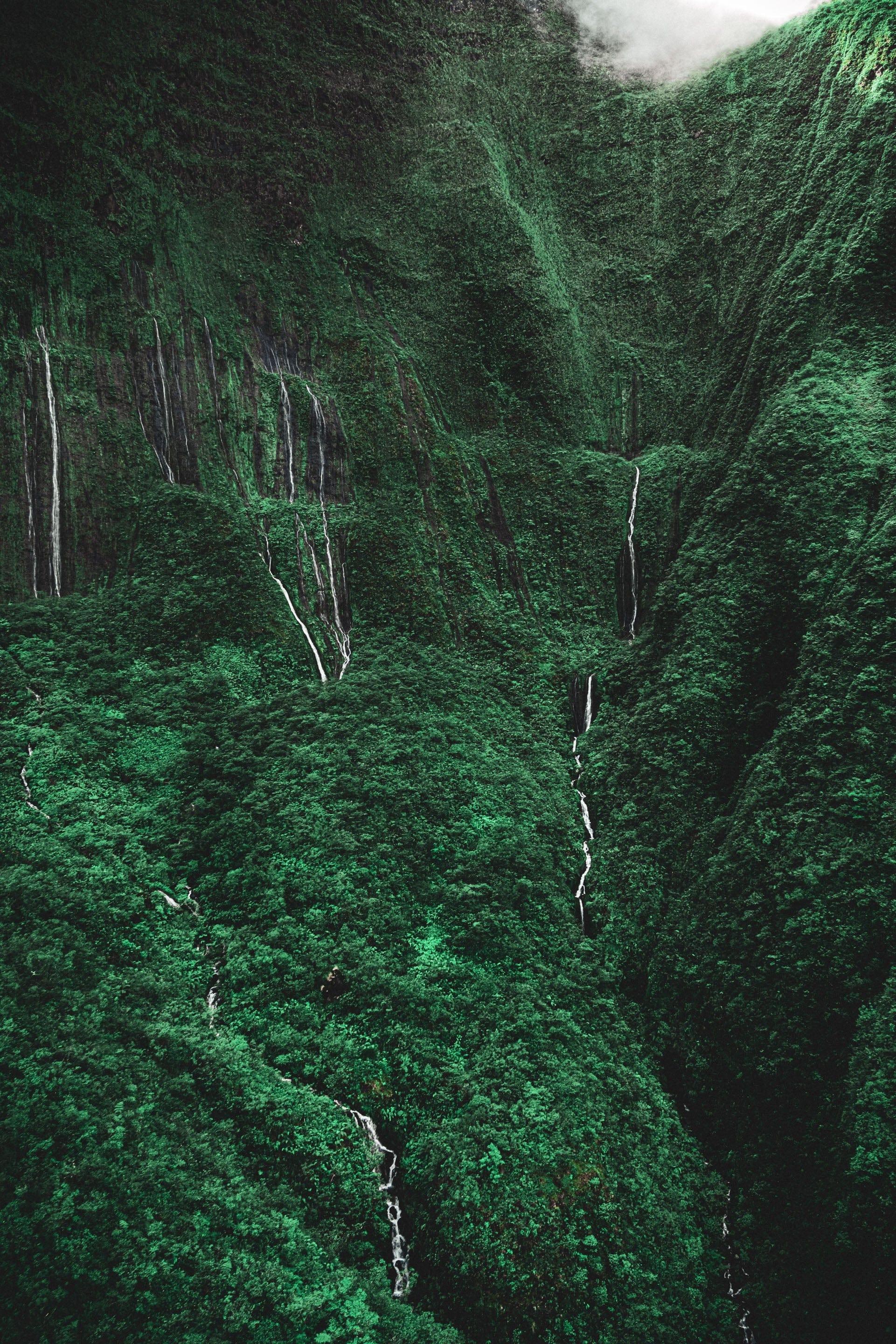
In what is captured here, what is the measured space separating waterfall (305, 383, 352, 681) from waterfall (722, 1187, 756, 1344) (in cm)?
994

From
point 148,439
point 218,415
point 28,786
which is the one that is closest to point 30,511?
point 148,439

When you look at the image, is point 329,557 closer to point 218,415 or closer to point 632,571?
point 218,415

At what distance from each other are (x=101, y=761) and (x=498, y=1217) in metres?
8.65

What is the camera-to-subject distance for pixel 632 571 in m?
16.3

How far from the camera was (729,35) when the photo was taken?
20953 millimetres

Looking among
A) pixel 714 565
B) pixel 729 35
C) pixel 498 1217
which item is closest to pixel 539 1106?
pixel 498 1217

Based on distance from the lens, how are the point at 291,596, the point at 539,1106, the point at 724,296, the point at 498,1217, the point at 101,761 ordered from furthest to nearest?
the point at 724,296, the point at 291,596, the point at 101,761, the point at 539,1106, the point at 498,1217

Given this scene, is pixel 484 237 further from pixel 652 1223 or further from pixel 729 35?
pixel 652 1223

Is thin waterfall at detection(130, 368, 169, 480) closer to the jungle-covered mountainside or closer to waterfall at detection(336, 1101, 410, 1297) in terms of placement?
the jungle-covered mountainside

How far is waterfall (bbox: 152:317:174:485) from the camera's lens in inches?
618


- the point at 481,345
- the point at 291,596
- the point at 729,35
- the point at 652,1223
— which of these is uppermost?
the point at 729,35

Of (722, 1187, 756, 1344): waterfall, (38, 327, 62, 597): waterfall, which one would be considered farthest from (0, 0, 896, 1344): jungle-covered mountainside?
(38, 327, 62, 597): waterfall

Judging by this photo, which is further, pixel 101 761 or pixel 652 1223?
pixel 101 761

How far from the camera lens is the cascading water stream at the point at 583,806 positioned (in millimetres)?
12078
